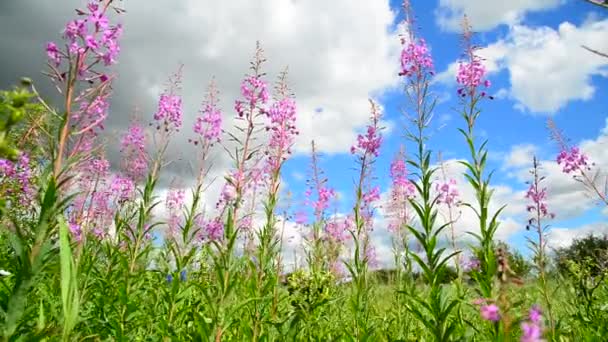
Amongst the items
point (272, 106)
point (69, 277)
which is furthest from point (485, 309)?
point (272, 106)

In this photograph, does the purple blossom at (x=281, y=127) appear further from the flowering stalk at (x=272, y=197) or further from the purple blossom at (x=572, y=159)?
the purple blossom at (x=572, y=159)

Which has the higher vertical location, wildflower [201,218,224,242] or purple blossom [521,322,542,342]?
wildflower [201,218,224,242]

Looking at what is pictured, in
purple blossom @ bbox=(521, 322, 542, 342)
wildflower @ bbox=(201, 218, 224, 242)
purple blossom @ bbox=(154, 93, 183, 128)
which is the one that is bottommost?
purple blossom @ bbox=(521, 322, 542, 342)

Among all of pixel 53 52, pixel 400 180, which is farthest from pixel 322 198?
pixel 53 52

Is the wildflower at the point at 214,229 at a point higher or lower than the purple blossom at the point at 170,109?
lower

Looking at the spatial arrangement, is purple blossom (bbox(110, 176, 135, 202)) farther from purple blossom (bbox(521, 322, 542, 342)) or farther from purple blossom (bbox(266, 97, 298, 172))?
purple blossom (bbox(521, 322, 542, 342))

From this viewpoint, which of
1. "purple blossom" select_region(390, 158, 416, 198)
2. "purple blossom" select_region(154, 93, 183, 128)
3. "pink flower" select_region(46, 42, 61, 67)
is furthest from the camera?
"purple blossom" select_region(390, 158, 416, 198)

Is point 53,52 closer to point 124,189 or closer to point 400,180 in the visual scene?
point 124,189

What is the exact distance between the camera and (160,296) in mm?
4301

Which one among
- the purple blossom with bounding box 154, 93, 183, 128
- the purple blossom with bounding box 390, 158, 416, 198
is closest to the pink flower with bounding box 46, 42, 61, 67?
the purple blossom with bounding box 154, 93, 183, 128

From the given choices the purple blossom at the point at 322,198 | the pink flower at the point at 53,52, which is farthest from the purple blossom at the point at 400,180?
the pink flower at the point at 53,52

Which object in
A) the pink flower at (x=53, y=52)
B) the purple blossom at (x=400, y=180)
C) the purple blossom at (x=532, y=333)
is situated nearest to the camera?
the purple blossom at (x=532, y=333)

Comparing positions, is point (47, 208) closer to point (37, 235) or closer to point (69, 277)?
point (37, 235)

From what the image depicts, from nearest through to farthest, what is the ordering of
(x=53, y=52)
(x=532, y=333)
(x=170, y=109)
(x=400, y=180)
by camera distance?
1. (x=532, y=333)
2. (x=53, y=52)
3. (x=170, y=109)
4. (x=400, y=180)
